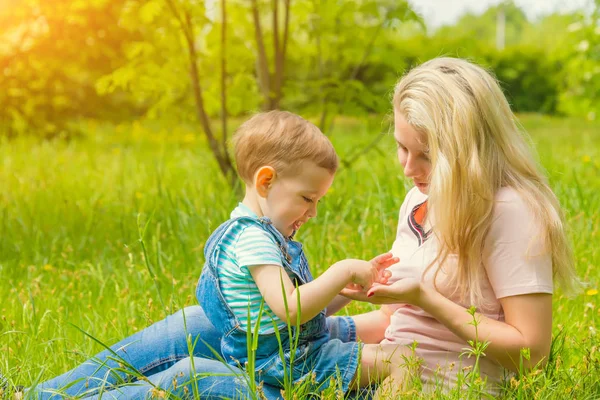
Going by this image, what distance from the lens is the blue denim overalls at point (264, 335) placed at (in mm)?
1959

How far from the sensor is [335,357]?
199 centimetres

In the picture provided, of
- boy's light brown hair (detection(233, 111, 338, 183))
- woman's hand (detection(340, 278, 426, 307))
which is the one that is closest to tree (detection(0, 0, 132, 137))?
boy's light brown hair (detection(233, 111, 338, 183))

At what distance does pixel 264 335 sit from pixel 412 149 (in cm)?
62

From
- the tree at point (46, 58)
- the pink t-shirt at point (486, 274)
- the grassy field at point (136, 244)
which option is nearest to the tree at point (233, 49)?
the grassy field at point (136, 244)

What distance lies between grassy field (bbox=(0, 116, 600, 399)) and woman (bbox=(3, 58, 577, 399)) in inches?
6.4

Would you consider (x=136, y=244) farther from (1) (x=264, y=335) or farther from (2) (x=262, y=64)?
(1) (x=264, y=335)

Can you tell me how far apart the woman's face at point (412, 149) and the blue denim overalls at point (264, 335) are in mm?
381

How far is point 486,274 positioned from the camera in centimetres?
198

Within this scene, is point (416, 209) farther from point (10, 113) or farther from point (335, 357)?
point (10, 113)

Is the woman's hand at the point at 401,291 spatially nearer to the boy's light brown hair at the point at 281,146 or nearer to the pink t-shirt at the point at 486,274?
the pink t-shirt at the point at 486,274

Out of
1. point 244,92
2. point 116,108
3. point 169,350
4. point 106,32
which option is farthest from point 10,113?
point 169,350

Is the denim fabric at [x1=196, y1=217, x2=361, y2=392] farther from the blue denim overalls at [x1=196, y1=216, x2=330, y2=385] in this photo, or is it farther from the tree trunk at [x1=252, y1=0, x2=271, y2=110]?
the tree trunk at [x1=252, y1=0, x2=271, y2=110]

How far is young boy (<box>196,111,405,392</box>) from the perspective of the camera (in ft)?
6.35

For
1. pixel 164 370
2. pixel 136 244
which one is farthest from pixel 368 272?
pixel 136 244
